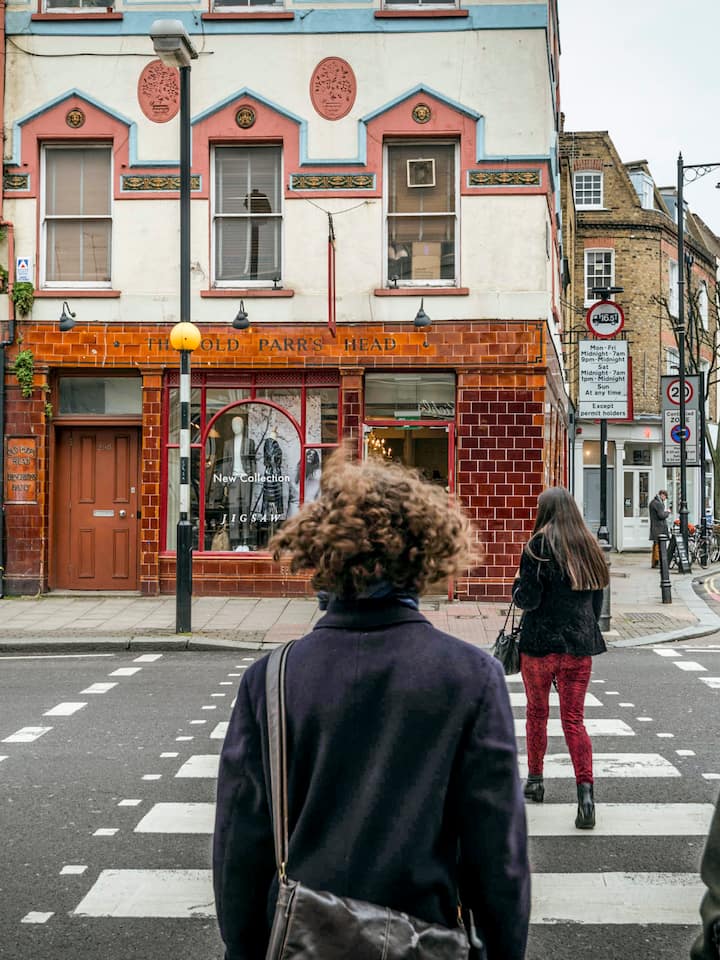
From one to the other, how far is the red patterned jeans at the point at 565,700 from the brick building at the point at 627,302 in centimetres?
2882

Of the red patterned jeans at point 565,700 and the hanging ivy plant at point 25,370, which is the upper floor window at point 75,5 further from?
the red patterned jeans at point 565,700

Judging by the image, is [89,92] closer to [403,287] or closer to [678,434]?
[403,287]

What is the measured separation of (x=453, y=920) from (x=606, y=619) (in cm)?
1190

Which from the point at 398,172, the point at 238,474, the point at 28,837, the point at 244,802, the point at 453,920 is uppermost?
the point at 398,172

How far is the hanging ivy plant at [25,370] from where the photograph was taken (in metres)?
16.6

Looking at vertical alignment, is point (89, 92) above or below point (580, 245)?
below

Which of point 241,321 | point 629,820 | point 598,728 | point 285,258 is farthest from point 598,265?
point 629,820

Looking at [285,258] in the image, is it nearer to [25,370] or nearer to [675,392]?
[25,370]

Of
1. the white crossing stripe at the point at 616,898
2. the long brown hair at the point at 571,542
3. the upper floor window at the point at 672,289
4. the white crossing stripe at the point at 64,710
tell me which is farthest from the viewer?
the upper floor window at the point at 672,289

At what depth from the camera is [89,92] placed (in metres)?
16.9

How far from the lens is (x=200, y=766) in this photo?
7270 mm

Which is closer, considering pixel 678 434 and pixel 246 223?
pixel 246 223

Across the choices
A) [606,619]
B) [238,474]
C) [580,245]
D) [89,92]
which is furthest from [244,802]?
[580,245]

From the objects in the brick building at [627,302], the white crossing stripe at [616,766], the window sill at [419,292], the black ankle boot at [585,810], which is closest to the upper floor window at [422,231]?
the window sill at [419,292]
